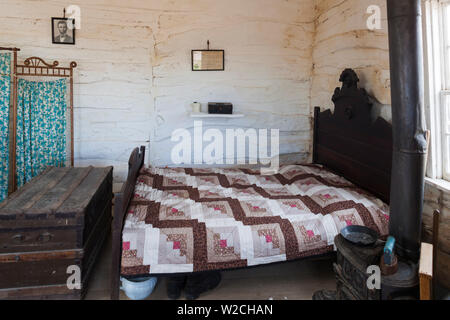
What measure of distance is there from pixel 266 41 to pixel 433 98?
7.32 ft

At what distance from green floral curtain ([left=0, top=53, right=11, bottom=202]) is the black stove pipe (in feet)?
11.1

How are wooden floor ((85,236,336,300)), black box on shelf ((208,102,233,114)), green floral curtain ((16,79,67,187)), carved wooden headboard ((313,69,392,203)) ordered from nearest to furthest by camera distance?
wooden floor ((85,236,336,300)), carved wooden headboard ((313,69,392,203)), green floral curtain ((16,79,67,187)), black box on shelf ((208,102,233,114))

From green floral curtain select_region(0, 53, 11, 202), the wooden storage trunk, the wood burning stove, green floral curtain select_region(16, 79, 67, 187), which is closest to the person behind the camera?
the wood burning stove

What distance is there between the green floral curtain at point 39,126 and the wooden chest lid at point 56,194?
1.50 ft

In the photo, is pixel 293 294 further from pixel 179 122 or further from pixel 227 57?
pixel 227 57

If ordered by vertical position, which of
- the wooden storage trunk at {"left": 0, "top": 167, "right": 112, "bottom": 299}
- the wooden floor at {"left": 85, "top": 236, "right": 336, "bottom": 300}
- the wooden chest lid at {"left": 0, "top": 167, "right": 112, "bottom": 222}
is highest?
the wooden chest lid at {"left": 0, "top": 167, "right": 112, "bottom": 222}

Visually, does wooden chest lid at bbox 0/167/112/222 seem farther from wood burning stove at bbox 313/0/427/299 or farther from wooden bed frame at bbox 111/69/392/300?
wood burning stove at bbox 313/0/427/299

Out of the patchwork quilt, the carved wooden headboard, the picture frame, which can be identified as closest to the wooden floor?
the patchwork quilt

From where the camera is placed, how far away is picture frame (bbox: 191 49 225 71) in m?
3.78

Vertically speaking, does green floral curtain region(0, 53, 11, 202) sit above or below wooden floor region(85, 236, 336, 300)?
above

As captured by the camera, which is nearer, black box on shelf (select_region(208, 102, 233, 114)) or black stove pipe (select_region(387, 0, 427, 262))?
black stove pipe (select_region(387, 0, 427, 262))

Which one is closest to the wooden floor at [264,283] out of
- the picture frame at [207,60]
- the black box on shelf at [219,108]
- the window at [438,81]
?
the window at [438,81]

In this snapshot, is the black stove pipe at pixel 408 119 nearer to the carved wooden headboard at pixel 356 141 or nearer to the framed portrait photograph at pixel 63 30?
the carved wooden headboard at pixel 356 141

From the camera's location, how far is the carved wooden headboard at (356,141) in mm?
2444
